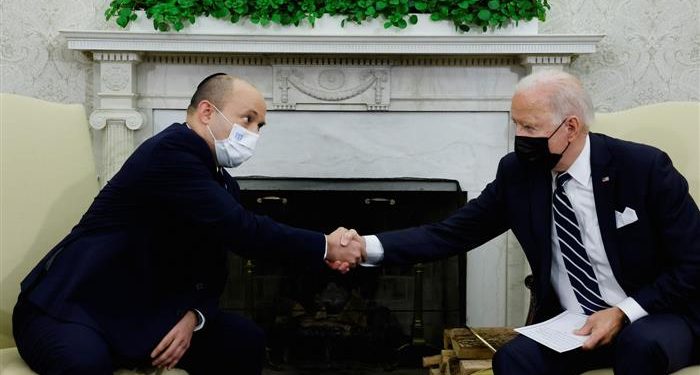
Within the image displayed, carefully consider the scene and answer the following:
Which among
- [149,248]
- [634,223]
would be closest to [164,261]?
[149,248]

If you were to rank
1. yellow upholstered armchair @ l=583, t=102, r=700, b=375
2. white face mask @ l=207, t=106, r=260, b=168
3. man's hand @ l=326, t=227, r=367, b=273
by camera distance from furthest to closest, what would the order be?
yellow upholstered armchair @ l=583, t=102, r=700, b=375, man's hand @ l=326, t=227, r=367, b=273, white face mask @ l=207, t=106, r=260, b=168

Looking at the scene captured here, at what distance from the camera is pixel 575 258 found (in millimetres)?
2199

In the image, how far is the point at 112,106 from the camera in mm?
3545

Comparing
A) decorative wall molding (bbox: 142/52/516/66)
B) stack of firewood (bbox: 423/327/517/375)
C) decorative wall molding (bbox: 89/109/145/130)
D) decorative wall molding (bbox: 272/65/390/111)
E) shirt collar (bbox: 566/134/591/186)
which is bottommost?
stack of firewood (bbox: 423/327/517/375)

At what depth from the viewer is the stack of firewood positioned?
2517mm

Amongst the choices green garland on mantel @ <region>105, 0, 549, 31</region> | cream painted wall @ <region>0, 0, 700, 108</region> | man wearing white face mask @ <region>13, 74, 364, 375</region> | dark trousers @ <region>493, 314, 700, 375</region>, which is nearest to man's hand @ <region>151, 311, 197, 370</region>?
man wearing white face mask @ <region>13, 74, 364, 375</region>

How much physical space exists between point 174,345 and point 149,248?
27cm

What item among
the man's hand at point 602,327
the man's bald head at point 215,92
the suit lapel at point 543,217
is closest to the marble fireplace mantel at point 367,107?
the man's bald head at point 215,92

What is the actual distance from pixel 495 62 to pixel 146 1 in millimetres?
1603

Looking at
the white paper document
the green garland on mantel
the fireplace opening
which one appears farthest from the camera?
the fireplace opening

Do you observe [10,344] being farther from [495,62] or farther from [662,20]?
[662,20]

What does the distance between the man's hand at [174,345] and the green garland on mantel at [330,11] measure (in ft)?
5.51

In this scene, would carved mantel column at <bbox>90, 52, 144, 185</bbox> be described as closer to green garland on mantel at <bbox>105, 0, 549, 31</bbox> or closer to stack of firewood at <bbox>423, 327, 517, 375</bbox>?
green garland on mantel at <bbox>105, 0, 549, 31</bbox>

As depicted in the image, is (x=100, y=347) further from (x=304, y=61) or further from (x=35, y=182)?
(x=304, y=61)
